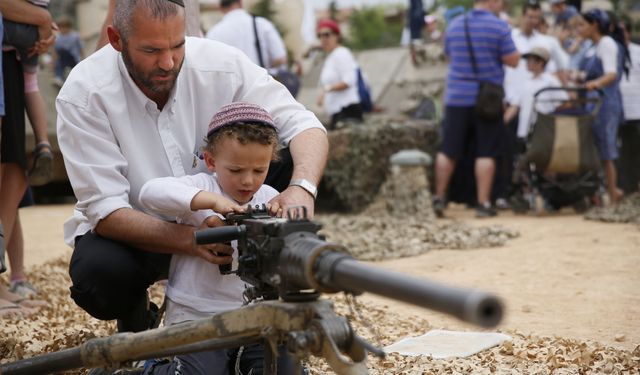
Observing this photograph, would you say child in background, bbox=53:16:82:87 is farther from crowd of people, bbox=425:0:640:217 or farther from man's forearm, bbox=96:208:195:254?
man's forearm, bbox=96:208:195:254

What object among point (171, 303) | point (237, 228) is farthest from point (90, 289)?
point (237, 228)

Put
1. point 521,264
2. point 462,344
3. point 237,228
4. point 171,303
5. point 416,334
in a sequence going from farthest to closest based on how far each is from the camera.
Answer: point 521,264, point 416,334, point 462,344, point 171,303, point 237,228

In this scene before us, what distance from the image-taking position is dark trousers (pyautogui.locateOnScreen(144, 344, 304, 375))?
9.74 feet

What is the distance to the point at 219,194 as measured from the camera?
291 cm

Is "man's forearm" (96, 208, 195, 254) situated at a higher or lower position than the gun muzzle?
lower

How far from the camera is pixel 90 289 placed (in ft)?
10.6

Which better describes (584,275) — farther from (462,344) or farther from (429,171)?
(429,171)

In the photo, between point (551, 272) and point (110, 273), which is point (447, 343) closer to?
point (110, 273)

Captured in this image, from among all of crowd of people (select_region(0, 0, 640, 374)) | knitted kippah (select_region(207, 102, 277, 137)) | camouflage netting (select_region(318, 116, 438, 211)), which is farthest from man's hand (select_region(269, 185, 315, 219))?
camouflage netting (select_region(318, 116, 438, 211))

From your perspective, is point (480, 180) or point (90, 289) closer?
point (90, 289)

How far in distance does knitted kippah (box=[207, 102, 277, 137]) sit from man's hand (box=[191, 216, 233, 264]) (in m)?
0.35

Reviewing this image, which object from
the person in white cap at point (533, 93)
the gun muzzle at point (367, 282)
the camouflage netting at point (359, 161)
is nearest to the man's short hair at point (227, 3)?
the camouflage netting at point (359, 161)

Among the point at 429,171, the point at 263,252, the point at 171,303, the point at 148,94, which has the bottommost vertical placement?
the point at 429,171

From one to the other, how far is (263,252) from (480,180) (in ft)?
22.8
